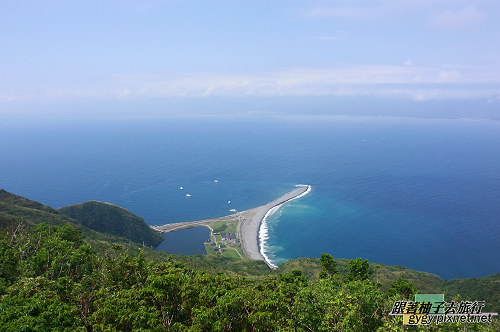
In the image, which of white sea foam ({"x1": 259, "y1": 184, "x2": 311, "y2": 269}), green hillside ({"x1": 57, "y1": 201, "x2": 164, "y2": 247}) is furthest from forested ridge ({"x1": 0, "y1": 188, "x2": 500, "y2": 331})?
green hillside ({"x1": 57, "y1": 201, "x2": 164, "y2": 247})

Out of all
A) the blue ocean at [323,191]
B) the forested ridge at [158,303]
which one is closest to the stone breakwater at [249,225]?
the blue ocean at [323,191]

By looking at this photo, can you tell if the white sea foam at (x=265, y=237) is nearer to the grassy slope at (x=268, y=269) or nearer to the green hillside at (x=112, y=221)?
the grassy slope at (x=268, y=269)

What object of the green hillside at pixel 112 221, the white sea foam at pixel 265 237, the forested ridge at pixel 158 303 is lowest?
the white sea foam at pixel 265 237

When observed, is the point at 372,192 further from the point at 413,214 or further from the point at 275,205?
the point at 275,205

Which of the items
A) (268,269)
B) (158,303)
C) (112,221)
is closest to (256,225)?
(268,269)

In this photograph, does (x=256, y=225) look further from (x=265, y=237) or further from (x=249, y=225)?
(x=265, y=237)

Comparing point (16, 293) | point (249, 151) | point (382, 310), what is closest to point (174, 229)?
point (16, 293)
